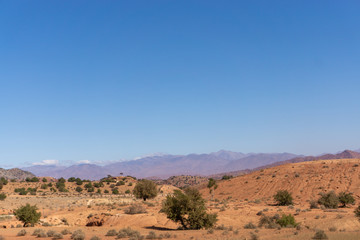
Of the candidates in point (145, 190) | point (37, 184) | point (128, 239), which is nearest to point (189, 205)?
point (128, 239)

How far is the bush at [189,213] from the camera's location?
21.5m

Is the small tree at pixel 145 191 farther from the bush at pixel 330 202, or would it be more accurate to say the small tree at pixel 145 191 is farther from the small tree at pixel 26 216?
the bush at pixel 330 202

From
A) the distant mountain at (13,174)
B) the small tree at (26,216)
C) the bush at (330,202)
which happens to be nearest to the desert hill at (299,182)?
the bush at (330,202)

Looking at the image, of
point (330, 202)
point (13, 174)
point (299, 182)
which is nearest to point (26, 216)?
point (330, 202)

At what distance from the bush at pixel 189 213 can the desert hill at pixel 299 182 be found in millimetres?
22439

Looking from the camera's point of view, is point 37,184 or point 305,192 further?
point 37,184

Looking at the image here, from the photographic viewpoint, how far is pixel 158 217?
27406mm

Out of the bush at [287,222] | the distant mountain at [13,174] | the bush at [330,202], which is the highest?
the distant mountain at [13,174]

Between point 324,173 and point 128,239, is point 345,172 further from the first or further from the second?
point 128,239

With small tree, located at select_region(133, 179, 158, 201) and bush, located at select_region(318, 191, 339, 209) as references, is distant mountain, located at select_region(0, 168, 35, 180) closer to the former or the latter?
small tree, located at select_region(133, 179, 158, 201)

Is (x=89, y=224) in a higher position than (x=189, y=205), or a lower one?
lower

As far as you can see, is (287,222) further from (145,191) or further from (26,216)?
(145,191)

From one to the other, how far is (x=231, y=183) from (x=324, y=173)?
58.7 ft

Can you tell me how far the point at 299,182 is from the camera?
50.5m
